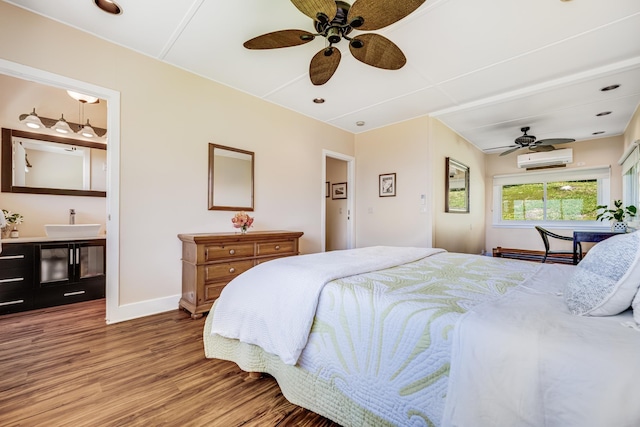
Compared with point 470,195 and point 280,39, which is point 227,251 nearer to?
point 280,39

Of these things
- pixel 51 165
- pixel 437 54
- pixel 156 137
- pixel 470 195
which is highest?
pixel 437 54

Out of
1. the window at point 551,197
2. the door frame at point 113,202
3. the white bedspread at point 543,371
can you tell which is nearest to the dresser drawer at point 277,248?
the door frame at point 113,202

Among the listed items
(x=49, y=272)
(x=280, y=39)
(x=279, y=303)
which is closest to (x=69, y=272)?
(x=49, y=272)

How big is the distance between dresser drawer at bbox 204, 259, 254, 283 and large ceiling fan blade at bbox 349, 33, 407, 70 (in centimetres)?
224

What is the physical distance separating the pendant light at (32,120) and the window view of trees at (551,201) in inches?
321

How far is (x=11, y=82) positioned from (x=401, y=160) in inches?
196

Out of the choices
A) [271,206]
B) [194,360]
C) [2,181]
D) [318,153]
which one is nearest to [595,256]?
[194,360]

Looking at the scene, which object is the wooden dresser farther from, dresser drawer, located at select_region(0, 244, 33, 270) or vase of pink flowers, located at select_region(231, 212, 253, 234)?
dresser drawer, located at select_region(0, 244, 33, 270)

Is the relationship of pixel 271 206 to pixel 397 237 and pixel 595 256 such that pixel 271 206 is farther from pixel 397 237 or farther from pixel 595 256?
pixel 595 256

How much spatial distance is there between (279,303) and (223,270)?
1.60 m

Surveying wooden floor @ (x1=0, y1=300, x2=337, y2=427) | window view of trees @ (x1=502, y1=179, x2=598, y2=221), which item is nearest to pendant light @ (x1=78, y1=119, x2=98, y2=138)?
wooden floor @ (x1=0, y1=300, x2=337, y2=427)

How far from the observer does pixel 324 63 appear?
7.16 ft

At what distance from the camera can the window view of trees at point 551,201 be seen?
530cm

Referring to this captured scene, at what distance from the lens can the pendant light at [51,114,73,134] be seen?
135 inches
